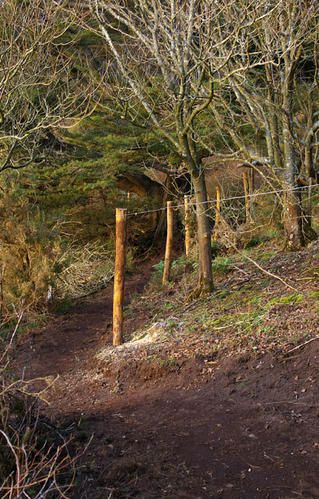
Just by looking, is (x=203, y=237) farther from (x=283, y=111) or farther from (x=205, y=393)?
(x=205, y=393)

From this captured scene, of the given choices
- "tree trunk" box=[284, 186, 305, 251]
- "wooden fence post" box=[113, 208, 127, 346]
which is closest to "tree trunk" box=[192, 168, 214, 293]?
"wooden fence post" box=[113, 208, 127, 346]

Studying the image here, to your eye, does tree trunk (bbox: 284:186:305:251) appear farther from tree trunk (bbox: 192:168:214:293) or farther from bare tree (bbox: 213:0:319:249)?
tree trunk (bbox: 192:168:214:293)

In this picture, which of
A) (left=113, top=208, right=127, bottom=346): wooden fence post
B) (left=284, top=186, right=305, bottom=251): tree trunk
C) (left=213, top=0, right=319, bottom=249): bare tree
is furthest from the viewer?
(left=284, top=186, right=305, bottom=251): tree trunk

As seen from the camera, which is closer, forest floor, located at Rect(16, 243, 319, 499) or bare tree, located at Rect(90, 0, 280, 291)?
forest floor, located at Rect(16, 243, 319, 499)

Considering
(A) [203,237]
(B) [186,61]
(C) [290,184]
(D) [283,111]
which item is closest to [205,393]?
(A) [203,237]

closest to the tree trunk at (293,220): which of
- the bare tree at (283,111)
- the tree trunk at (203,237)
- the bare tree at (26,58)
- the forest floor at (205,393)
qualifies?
the bare tree at (283,111)

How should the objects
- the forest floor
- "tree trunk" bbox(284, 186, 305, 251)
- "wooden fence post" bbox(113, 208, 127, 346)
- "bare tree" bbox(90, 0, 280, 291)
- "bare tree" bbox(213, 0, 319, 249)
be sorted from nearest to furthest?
the forest floor < "bare tree" bbox(90, 0, 280, 291) < "wooden fence post" bbox(113, 208, 127, 346) < "bare tree" bbox(213, 0, 319, 249) < "tree trunk" bbox(284, 186, 305, 251)

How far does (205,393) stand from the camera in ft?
21.1

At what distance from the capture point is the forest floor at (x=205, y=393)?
4.62 m

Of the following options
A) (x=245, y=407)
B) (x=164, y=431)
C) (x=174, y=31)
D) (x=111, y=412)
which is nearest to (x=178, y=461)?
(x=164, y=431)

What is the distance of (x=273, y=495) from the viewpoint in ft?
14.1

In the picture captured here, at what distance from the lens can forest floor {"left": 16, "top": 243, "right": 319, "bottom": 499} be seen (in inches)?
182

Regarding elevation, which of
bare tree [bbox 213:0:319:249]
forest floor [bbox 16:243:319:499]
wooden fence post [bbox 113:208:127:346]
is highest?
bare tree [bbox 213:0:319:249]

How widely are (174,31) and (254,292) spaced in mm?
3898
